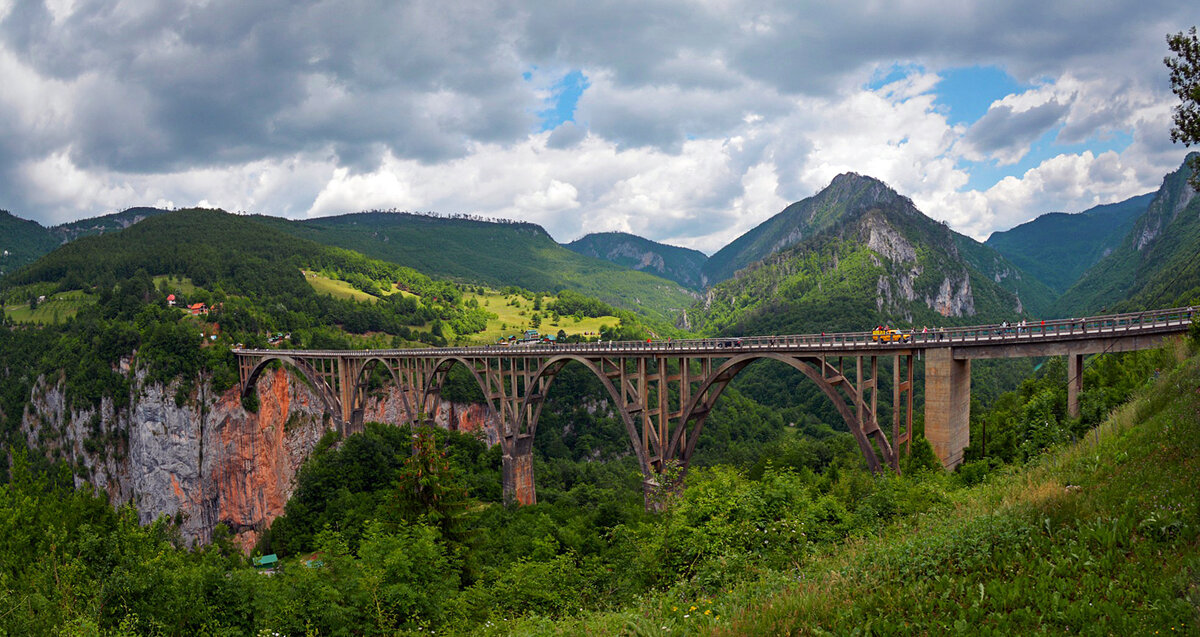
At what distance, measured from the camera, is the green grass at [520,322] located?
14912 cm

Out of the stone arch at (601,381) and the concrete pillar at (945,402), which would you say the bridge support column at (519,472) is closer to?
the stone arch at (601,381)

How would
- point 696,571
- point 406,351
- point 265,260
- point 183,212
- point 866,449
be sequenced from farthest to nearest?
point 183,212 < point 265,260 < point 406,351 < point 866,449 < point 696,571

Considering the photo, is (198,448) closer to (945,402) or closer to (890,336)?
(890,336)

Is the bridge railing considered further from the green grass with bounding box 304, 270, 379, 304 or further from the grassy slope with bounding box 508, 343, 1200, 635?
the green grass with bounding box 304, 270, 379, 304

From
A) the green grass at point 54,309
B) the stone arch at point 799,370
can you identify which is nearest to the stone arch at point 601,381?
the stone arch at point 799,370

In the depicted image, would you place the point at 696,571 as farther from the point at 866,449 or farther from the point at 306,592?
the point at 866,449

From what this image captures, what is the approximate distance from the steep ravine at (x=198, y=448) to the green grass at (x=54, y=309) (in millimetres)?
27705

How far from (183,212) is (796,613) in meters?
227

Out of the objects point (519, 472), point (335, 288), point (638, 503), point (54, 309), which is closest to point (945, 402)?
point (638, 503)

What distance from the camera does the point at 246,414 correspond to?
86375 millimetres

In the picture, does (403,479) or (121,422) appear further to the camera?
(121,422)

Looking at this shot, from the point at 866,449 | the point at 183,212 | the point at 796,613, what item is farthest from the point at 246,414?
the point at 183,212

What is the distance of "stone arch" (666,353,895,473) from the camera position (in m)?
25.7

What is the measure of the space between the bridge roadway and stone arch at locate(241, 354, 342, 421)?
2178cm
